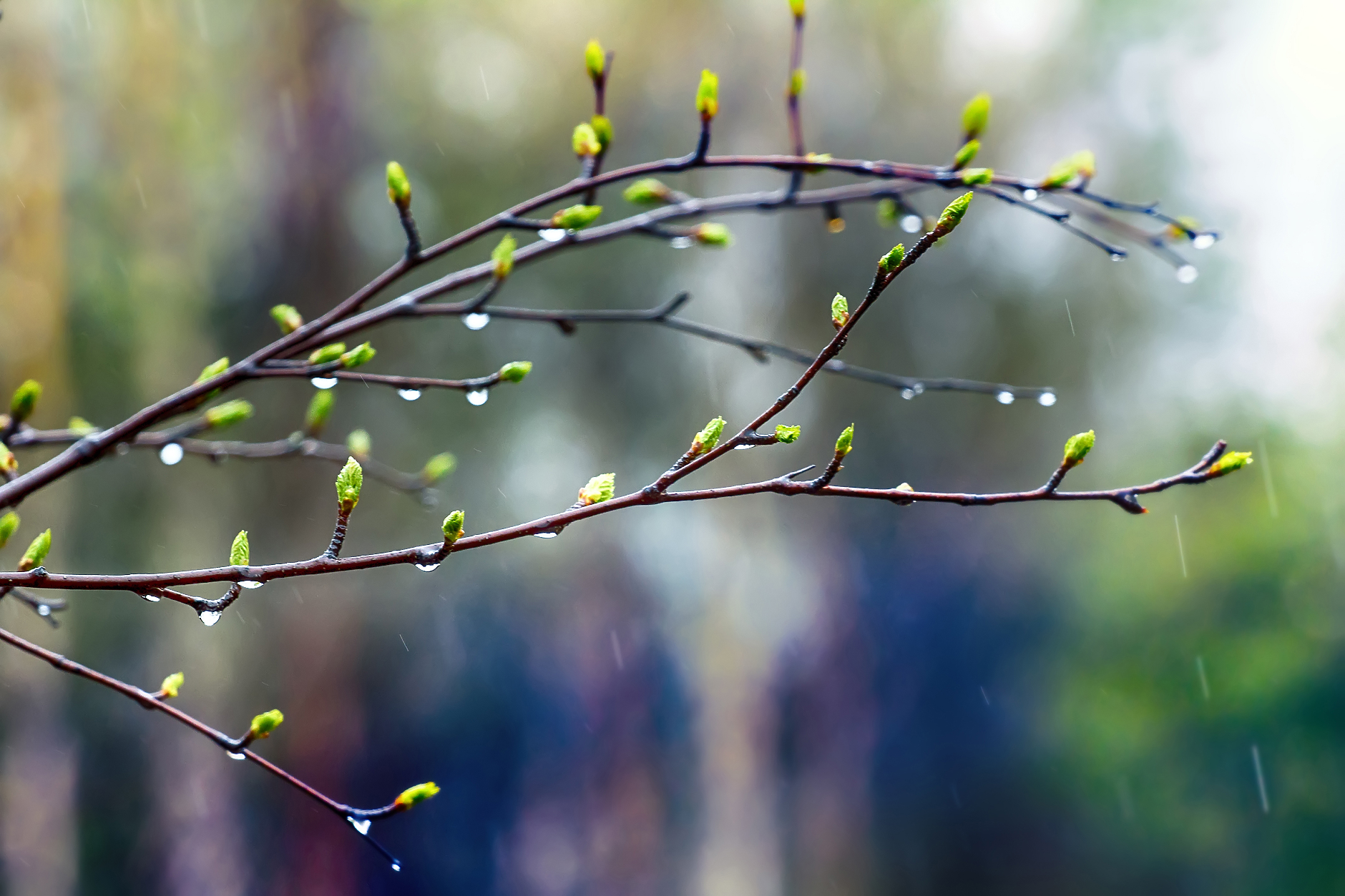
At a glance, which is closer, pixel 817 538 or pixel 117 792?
pixel 117 792

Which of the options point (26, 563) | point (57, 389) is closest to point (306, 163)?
point (57, 389)

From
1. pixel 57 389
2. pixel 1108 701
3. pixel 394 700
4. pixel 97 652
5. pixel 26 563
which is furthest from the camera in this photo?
pixel 1108 701

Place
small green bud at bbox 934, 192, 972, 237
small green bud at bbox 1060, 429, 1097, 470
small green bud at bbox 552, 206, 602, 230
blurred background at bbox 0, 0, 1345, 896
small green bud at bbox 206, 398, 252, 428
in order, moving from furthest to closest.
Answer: blurred background at bbox 0, 0, 1345, 896 → small green bud at bbox 206, 398, 252, 428 → small green bud at bbox 552, 206, 602, 230 → small green bud at bbox 1060, 429, 1097, 470 → small green bud at bbox 934, 192, 972, 237

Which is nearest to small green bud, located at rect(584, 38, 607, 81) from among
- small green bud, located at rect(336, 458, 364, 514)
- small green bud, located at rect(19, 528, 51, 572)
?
small green bud, located at rect(336, 458, 364, 514)

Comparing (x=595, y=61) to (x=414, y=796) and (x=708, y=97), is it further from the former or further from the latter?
(x=414, y=796)

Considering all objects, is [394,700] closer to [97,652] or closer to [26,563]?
[97,652]

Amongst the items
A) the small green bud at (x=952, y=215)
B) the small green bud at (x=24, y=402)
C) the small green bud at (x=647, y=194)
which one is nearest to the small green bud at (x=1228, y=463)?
the small green bud at (x=952, y=215)

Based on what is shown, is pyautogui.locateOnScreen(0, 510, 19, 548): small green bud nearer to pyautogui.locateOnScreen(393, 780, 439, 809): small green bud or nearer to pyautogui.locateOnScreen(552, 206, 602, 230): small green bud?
pyautogui.locateOnScreen(393, 780, 439, 809): small green bud
